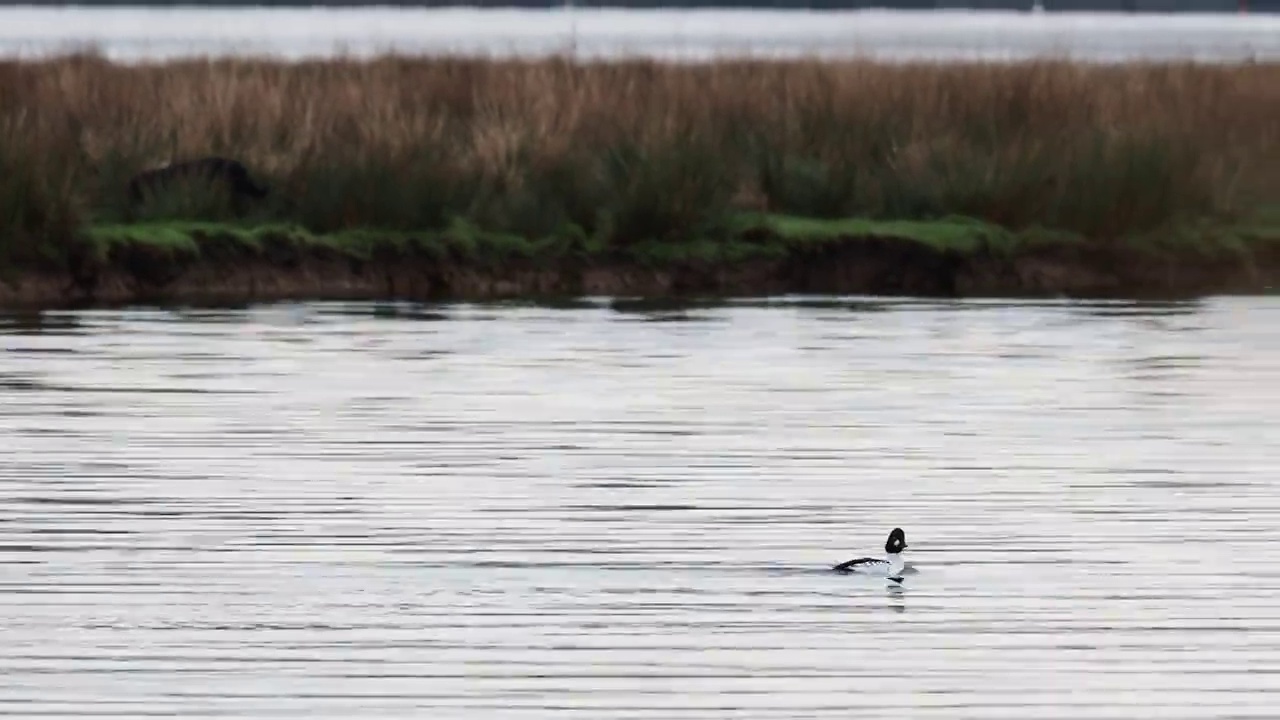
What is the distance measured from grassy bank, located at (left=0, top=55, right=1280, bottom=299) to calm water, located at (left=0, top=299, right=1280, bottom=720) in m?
3.25

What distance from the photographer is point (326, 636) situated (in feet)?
32.9

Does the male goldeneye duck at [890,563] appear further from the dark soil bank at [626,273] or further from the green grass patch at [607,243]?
the green grass patch at [607,243]

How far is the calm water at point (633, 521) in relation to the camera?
9.45 meters

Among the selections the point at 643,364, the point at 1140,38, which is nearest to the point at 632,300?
the point at 643,364

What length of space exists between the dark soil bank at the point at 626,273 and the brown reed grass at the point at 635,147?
1.05ft

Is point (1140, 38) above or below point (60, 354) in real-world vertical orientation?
below

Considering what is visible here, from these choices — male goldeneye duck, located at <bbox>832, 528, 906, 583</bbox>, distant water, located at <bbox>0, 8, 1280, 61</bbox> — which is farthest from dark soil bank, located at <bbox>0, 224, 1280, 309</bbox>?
distant water, located at <bbox>0, 8, 1280, 61</bbox>

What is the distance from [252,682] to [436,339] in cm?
980

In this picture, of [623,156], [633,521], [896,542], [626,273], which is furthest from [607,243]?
[896,542]

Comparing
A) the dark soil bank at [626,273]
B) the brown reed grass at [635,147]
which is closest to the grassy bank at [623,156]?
the brown reed grass at [635,147]

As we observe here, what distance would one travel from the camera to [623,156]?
23.8m

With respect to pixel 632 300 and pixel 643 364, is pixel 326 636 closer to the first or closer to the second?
pixel 643 364

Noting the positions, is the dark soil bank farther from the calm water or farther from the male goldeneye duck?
the male goldeneye duck

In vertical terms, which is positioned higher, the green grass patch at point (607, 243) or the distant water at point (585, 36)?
the green grass patch at point (607, 243)
